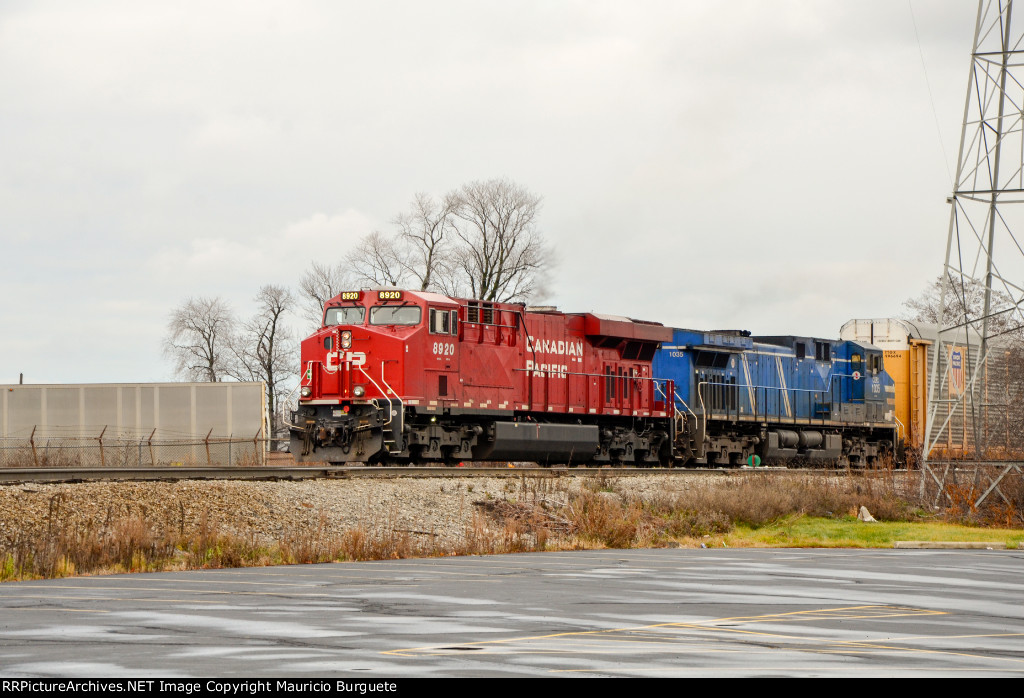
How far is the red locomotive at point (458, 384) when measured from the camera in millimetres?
25891

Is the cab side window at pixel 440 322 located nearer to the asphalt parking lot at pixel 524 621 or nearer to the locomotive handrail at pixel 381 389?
the locomotive handrail at pixel 381 389

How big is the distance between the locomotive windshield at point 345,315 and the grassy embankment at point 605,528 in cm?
680

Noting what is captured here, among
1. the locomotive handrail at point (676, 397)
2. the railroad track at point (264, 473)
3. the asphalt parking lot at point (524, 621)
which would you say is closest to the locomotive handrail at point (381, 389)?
the railroad track at point (264, 473)

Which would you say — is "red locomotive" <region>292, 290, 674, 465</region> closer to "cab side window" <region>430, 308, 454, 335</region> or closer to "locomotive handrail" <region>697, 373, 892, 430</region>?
"cab side window" <region>430, 308, 454, 335</region>

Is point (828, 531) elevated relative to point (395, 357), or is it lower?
lower

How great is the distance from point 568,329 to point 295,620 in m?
21.6

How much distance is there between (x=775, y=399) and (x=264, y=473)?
1880 cm

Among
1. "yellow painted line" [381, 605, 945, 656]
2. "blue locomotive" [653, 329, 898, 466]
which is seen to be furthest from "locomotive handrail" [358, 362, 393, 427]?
"yellow painted line" [381, 605, 945, 656]

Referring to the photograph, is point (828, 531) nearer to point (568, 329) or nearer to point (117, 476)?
point (568, 329)

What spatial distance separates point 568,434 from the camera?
94.1 feet

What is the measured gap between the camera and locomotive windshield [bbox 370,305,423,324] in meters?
26.5

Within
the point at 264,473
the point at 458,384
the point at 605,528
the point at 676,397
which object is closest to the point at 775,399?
the point at 676,397

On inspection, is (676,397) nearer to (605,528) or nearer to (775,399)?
(775,399)
